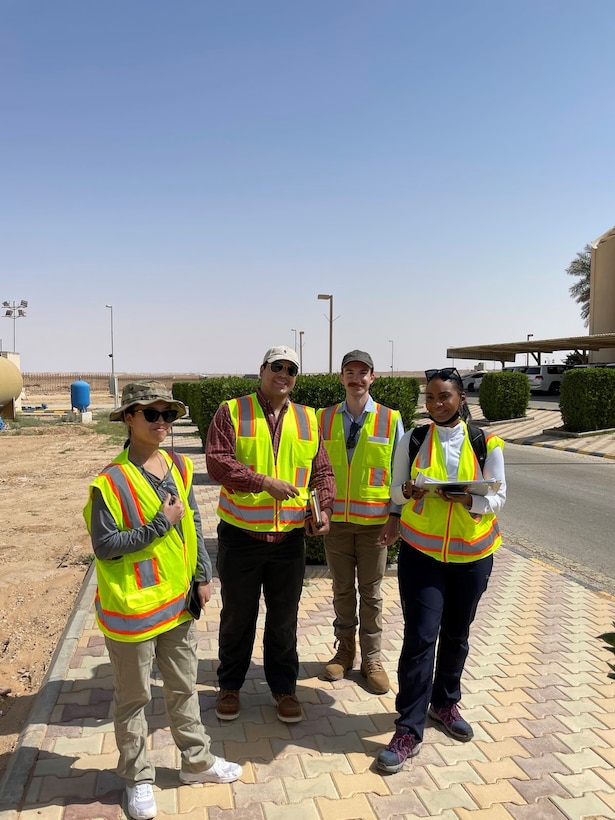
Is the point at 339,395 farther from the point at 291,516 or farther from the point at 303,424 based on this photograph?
the point at 291,516

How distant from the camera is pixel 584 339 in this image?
102 ft

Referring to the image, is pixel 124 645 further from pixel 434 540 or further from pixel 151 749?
pixel 434 540

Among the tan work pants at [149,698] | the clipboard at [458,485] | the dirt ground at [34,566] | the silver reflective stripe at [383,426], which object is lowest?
the dirt ground at [34,566]

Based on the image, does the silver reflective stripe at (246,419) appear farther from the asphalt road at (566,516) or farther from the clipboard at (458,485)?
the asphalt road at (566,516)

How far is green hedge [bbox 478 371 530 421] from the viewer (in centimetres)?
2252

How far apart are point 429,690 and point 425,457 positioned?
1.14 m

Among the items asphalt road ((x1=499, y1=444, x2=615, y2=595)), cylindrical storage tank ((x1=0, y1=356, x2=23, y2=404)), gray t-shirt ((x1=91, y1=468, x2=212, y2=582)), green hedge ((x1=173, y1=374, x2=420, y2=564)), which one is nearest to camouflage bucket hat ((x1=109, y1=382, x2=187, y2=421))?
gray t-shirt ((x1=91, y1=468, x2=212, y2=582))

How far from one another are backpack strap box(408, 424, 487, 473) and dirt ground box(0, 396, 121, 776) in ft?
8.54

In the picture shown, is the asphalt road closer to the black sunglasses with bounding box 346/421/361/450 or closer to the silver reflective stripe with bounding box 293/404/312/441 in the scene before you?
the black sunglasses with bounding box 346/421/361/450

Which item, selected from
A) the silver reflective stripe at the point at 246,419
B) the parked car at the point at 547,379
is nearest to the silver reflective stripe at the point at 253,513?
the silver reflective stripe at the point at 246,419

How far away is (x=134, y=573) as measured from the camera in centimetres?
258

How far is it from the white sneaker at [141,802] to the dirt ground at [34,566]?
0.93 meters

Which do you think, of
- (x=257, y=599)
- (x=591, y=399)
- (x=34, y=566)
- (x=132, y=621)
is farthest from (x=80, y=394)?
(x=132, y=621)

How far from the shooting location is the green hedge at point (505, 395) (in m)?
22.5
